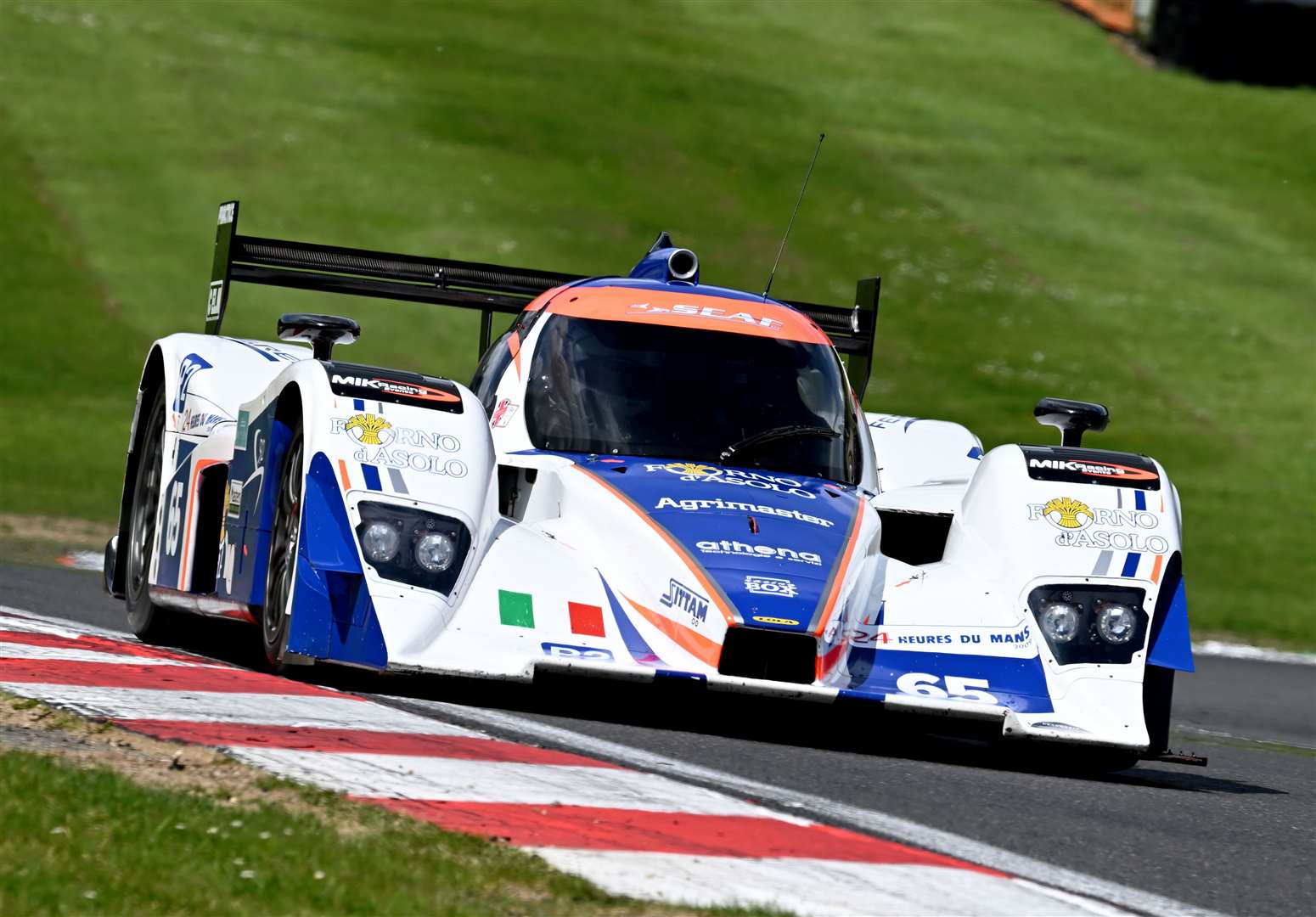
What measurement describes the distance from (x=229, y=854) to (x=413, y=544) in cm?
255

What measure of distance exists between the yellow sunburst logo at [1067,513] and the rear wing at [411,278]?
7.55 ft

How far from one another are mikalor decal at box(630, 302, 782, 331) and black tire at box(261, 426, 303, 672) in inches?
58.9

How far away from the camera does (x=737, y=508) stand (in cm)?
688

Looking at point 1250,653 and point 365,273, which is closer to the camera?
point 365,273

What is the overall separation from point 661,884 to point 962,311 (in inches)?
930

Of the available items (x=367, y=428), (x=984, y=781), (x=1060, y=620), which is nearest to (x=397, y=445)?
(x=367, y=428)

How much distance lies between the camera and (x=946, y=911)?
4199 millimetres

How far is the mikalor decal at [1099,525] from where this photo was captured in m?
7.16

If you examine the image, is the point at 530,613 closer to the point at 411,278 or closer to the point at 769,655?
the point at 769,655

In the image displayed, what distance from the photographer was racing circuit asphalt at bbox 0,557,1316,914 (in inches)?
203

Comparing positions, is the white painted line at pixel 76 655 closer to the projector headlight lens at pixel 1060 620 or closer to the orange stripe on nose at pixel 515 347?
the orange stripe on nose at pixel 515 347

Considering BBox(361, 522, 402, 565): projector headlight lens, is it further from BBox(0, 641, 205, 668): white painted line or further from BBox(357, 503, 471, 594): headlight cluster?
BBox(0, 641, 205, 668): white painted line

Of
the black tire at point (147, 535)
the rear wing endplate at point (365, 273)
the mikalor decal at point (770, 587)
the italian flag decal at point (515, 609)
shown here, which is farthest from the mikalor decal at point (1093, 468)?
the black tire at point (147, 535)

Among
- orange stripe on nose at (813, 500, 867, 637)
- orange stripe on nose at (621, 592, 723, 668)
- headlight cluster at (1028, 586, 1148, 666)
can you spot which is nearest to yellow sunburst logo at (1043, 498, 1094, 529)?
headlight cluster at (1028, 586, 1148, 666)
